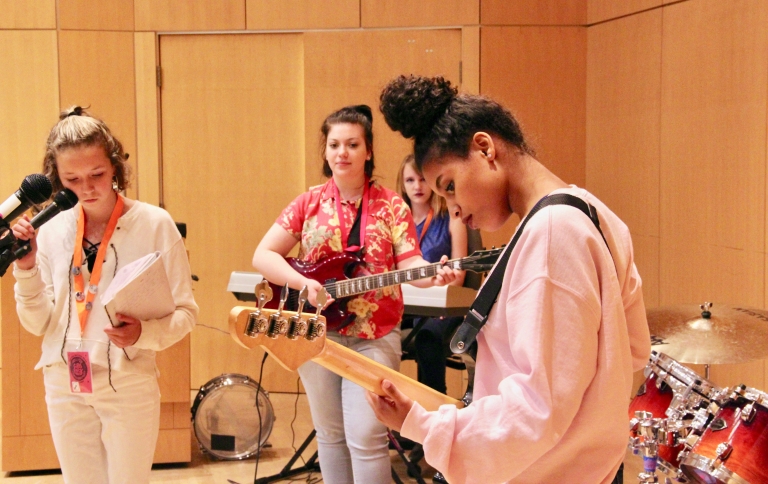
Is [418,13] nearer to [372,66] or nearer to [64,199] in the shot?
[372,66]

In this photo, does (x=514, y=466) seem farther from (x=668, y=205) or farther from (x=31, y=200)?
(x=668, y=205)

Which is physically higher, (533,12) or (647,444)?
(533,12)

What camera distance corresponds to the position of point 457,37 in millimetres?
5277

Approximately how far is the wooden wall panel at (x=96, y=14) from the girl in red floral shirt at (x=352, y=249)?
2.86m

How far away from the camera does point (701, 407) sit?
2.97 m

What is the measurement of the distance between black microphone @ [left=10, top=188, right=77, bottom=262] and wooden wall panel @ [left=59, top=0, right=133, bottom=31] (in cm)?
351

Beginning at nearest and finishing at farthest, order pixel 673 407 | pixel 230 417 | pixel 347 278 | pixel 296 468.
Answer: pixel 347 278 → pixel 673 407 → pixel 296 468 → pixel 230 417

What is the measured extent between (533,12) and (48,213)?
13.0 ft

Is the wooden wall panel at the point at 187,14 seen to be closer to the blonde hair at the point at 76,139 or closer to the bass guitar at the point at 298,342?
the blonde hair at the point at 76,139

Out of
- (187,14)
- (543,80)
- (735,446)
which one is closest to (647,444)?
(735,446)

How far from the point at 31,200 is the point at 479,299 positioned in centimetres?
111

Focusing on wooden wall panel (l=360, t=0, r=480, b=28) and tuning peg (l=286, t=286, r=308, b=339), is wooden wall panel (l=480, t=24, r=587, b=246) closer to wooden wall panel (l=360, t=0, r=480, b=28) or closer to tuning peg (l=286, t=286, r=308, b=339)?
wooden wall panel (l=360, t=0, r=480, b=28)

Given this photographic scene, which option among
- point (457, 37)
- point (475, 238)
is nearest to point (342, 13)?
point (457, 37)

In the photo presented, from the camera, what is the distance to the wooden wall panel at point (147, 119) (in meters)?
5.33
